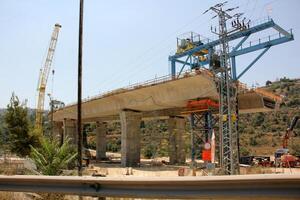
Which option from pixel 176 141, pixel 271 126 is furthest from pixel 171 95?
pixel 271 126

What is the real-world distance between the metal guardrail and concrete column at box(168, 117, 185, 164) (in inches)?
1589

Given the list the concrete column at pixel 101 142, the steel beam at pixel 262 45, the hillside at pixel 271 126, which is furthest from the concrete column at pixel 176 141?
the hillside at pixel 271 126

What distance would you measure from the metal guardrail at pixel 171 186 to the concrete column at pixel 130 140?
118 feet

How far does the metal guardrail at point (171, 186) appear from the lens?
12.7ft

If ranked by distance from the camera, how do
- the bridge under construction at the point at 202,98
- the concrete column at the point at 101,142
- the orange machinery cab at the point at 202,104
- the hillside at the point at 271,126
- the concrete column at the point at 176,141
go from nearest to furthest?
the bridge under construction at the point at 202,98 < the orange machinery cab at the point at 202,104 < the concrete column at the point at 176,141 < the concrete column at the point at 101,142 < the hillside at the point at 271,126

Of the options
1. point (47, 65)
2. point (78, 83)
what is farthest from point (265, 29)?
point (47, 65)

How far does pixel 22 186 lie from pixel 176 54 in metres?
40.3

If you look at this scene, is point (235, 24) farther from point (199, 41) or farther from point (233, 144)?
point (199, 41)

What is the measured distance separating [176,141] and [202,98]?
13165 millimetres

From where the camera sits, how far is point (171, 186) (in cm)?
480

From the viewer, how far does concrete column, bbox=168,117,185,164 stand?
46.5 m

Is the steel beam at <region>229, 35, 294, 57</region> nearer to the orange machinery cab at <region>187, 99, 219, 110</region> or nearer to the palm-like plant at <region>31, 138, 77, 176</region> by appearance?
the orange machinery cab at <region>187, 99, 219, 110</region>

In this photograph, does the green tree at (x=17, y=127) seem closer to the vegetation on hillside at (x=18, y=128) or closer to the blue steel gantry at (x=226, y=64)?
the vegetation on hillside at (x=18, y=128)

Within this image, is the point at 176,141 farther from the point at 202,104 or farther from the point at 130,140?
the point at 202,104
